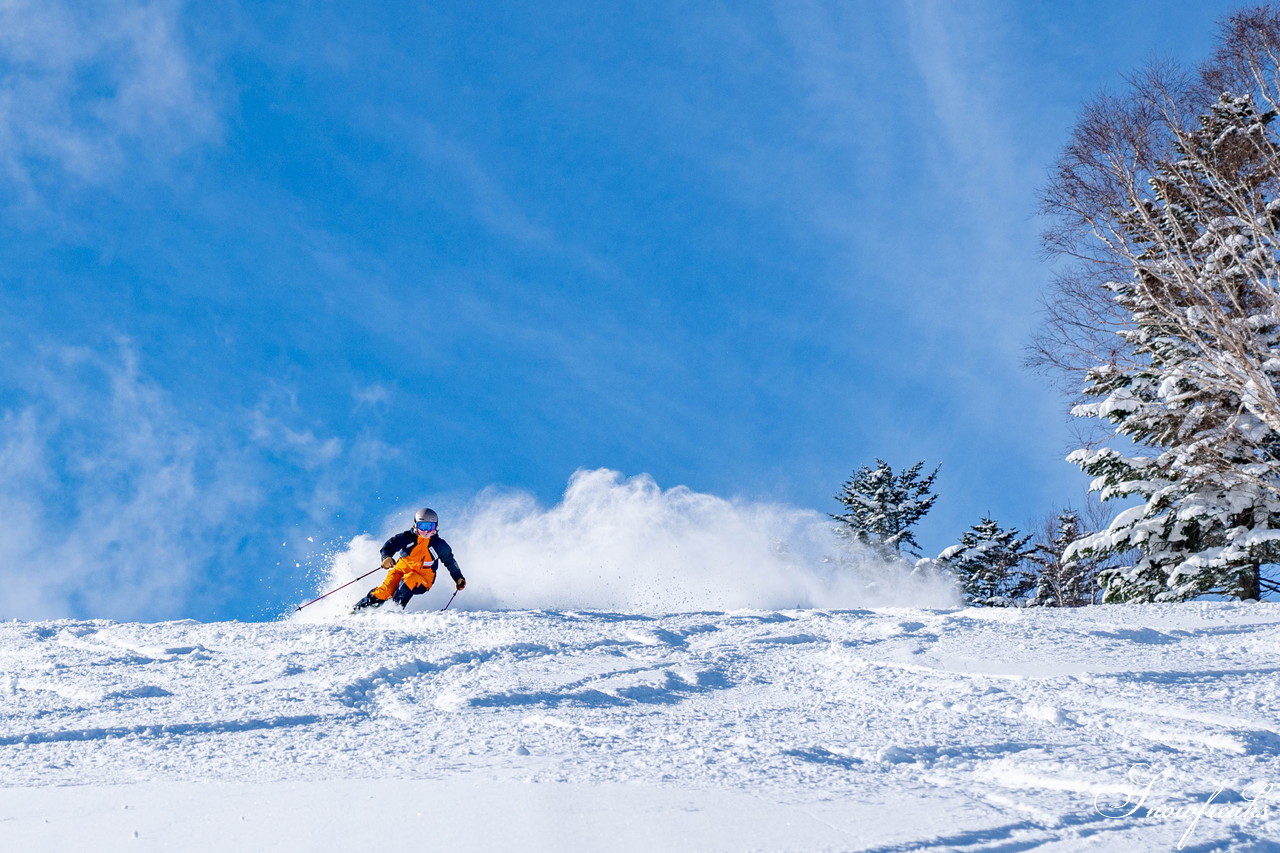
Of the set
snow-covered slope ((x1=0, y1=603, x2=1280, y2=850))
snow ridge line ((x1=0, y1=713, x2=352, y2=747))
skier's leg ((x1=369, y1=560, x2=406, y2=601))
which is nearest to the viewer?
snow-covered slope ((x1=0, y1=603, x2=1280, y2=850))

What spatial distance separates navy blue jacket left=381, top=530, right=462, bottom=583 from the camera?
37.7 feet

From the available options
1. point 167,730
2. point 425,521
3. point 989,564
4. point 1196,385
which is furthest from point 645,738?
point 989,564

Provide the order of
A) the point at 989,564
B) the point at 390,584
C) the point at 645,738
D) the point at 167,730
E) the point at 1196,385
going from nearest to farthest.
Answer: the point at 645,738, the point at 167,730, the point at 390,584, the point at 1196,385, the point at 989,564

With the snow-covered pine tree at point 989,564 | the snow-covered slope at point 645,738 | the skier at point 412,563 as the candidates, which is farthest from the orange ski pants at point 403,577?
the snow-covered pine tree at point 989,564

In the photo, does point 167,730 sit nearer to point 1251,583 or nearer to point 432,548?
point 432,548

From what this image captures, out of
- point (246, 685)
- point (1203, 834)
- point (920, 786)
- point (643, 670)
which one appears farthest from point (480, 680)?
point (1203, 834)

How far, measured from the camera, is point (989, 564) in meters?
32.6

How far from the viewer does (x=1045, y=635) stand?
6906 millimetres

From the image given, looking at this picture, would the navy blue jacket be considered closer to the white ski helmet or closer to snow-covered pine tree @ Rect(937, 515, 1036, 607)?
the white ski helmet

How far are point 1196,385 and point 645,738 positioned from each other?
45.3 feet

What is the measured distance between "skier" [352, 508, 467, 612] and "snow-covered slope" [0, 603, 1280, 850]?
3.89m

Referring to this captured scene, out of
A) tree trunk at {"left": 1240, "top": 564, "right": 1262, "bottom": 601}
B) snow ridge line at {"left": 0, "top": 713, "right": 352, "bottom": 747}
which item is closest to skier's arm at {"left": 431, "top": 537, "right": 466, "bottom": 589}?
snow ridge line at {"left": 0, "top": 713, "right": 352, "bottom": 747}

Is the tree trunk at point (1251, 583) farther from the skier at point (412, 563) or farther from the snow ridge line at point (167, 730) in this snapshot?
the snow ridge line at point (167, 730)

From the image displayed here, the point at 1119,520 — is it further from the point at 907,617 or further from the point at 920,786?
the point at 920,786
